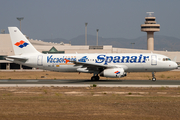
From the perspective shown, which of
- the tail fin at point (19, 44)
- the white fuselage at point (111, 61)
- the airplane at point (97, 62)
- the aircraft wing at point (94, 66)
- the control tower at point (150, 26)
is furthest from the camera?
the control tower at point (150, 26)

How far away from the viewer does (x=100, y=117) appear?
14055 mm

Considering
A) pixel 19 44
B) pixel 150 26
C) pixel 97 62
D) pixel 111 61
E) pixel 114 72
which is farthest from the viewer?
pixel 150 26

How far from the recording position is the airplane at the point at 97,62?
38.2 m

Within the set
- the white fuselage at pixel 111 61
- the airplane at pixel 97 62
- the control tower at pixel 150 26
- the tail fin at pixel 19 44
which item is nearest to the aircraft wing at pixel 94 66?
the airplane at pixel 97 62

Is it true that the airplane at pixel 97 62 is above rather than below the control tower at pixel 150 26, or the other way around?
below

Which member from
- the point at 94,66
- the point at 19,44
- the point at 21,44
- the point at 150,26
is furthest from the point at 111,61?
the point at 150,26

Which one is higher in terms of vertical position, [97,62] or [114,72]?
Result: [97,62]

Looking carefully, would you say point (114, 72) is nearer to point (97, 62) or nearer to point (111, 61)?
point (111, 61)

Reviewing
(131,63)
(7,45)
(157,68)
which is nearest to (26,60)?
(131,63)

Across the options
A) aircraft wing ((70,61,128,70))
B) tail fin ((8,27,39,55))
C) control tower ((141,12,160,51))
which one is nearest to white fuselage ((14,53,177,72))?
aircraft wing ((70,61,128,70))

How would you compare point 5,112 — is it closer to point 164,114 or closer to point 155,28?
point 164,114

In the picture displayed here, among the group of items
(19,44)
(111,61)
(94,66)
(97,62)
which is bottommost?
(94,66)

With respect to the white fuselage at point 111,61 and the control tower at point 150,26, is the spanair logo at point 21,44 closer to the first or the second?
the white fuselage at point 111,61

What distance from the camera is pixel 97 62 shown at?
40.1 metres
